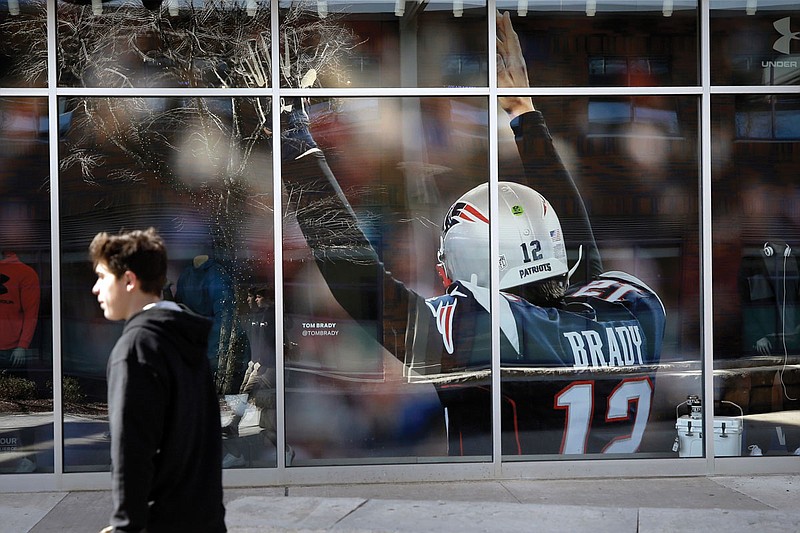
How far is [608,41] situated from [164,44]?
3.57m

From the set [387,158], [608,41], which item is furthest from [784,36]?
[387,158]

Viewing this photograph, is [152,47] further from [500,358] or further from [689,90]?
[689,90]

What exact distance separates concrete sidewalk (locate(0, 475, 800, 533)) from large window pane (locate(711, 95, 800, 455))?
2.11ft

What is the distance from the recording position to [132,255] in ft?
10.6

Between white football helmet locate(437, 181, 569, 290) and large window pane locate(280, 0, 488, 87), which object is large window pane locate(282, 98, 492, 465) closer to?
white football helmet locate(437, 181, 569, 290)

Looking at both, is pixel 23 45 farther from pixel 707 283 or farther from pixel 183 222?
pixel 707 283

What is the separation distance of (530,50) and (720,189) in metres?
1.94

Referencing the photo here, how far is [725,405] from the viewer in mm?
7824

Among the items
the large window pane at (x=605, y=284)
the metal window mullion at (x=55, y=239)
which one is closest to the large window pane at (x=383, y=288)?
the large window pane at (x=605, y=284)

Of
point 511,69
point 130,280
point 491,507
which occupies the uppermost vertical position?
point 511,69

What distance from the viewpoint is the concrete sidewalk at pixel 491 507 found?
6.30m

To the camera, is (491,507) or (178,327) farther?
(491,507)

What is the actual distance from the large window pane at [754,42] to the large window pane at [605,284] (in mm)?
475

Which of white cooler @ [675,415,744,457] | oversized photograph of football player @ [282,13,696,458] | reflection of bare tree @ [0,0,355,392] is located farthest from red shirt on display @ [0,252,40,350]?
white cooler @ [675,415,744,457]
